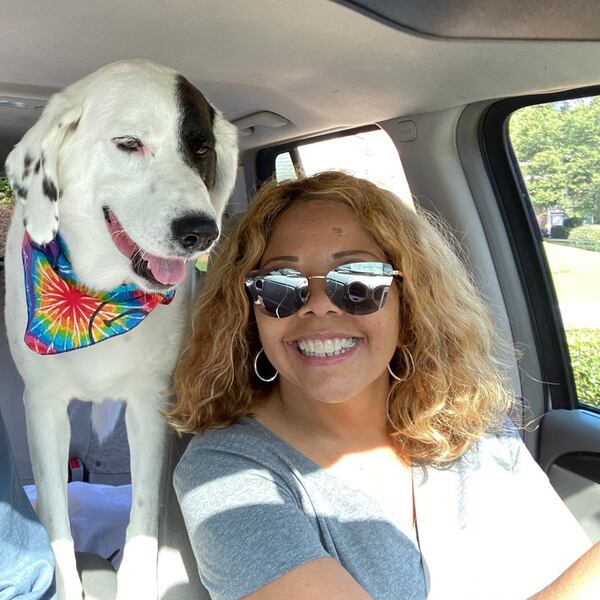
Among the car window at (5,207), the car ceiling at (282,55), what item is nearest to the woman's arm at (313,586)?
the car ceiling at (282,55)

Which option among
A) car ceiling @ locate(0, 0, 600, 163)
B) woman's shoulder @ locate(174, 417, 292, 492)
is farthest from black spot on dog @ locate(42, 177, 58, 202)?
woman's shoulder @ locate(174, 417, 292, 492)

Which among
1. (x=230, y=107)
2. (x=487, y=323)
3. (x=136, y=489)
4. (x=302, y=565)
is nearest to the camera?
(x=302, y=565)

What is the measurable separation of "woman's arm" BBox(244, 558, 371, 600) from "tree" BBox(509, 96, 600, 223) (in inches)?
60.1

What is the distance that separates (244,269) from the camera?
164 cm

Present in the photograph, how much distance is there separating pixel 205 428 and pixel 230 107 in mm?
1270

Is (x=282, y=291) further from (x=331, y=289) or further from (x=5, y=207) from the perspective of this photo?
(x=5, y=207)

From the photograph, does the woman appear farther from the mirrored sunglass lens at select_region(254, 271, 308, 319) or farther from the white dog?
the white dog

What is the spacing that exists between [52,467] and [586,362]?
1.81 metres

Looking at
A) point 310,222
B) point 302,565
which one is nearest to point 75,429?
point 310,222

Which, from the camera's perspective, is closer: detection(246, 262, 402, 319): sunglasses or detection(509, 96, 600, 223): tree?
detection(246, 262, 402, 319): sunglasses

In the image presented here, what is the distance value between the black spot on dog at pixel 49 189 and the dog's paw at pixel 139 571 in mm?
796

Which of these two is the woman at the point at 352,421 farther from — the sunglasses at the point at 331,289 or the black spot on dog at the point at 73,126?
the black spot on dog at the point at 73,126

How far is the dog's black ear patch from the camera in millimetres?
1687

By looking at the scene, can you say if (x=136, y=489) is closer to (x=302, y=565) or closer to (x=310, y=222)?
(x=302, y=565)
